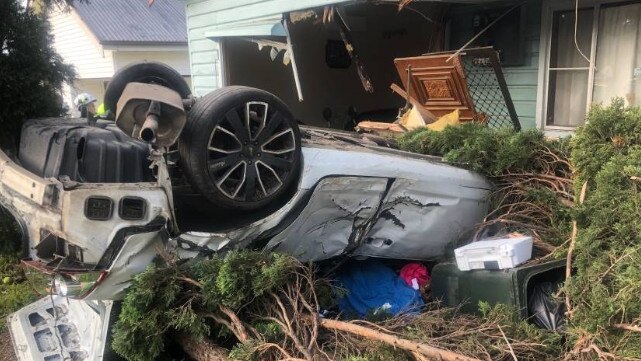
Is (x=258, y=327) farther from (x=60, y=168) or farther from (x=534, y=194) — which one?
(x=534, y=194)

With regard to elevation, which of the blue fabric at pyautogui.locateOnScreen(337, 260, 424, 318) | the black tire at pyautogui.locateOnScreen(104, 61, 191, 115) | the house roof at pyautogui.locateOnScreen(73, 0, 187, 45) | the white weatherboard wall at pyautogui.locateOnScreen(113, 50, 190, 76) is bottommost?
the blue fabric at pyautogui.locateOnScreen(337, 260, 424, 318)

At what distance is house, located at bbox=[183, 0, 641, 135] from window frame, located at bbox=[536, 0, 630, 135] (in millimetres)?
10

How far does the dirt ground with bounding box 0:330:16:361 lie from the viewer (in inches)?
171

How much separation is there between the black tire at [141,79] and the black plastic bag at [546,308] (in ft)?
8.87

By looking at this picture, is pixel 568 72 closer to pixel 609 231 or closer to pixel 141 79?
pixel 609 231

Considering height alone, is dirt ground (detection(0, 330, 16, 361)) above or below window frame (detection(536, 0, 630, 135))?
below

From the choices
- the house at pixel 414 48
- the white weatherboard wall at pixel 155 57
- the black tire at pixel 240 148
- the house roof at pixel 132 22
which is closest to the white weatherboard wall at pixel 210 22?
the house at pixel 414 48

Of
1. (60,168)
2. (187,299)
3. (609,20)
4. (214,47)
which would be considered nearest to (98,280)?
(187,299)

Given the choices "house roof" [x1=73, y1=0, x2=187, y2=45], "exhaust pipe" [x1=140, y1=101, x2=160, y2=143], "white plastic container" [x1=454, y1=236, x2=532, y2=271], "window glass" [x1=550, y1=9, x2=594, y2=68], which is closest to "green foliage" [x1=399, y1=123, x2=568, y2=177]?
"white plastic container" [x1=454, y1=236, x2=532, y2=271]

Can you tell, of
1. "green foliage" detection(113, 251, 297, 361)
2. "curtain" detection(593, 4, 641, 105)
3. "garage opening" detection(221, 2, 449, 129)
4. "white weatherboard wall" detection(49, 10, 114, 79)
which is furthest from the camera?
"white weatherboard wall" detection(49, 10, 114, 79)

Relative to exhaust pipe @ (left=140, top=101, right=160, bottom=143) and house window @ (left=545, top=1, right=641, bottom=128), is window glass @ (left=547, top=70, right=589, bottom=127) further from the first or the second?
exhaust pipe @ (left=140, top=101, right=160, bottom=143)

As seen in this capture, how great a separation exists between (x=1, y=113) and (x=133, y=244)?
3254 millimetres

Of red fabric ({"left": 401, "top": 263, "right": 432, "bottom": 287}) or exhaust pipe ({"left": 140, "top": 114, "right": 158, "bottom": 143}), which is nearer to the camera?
exhaust pipe ({"left": 140, "top": 114, "right": 158, "bottom": 143})

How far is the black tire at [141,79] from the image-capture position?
3686 millimetres
